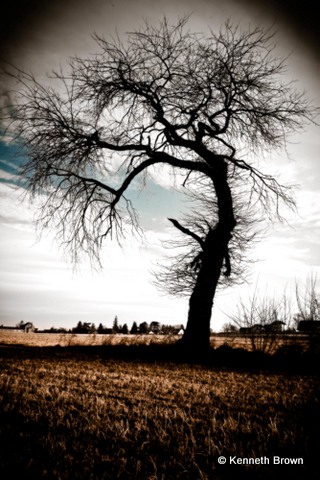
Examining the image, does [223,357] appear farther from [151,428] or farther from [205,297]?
[151,428]

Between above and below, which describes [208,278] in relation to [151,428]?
above

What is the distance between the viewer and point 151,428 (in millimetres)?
1901

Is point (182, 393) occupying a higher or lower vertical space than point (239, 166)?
lower

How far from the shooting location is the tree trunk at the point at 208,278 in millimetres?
7133

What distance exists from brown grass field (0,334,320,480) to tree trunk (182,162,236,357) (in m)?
3.69

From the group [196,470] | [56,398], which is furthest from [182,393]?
[196,470]

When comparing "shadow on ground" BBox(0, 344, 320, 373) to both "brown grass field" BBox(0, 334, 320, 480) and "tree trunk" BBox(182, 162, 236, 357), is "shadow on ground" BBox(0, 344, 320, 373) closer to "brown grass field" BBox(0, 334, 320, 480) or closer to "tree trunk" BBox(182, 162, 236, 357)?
"tree trunk" BBox(182, 162, 236, 357)

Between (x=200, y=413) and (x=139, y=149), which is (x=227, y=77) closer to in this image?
(x=139, y=149)

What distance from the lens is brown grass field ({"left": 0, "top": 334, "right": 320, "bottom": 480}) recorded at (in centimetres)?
137

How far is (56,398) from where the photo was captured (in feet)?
8.32

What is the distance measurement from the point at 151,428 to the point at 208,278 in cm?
588

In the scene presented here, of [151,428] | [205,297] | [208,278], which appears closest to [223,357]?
[205,297]

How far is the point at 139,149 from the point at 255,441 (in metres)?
8.15

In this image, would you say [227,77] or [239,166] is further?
[239,166]
